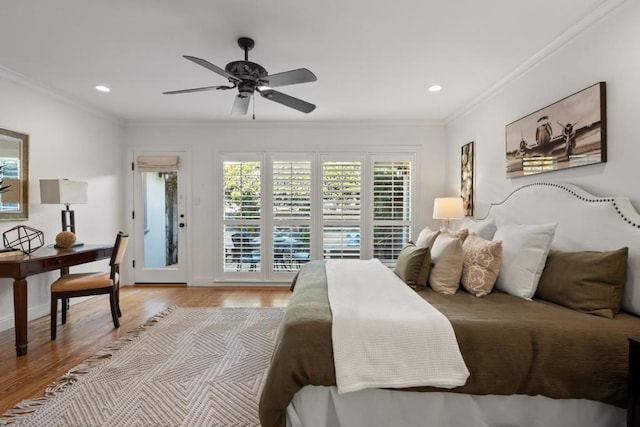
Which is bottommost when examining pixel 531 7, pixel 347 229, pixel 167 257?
pixel 167 257

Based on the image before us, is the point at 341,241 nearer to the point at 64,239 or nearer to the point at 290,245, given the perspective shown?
the point at 290,245

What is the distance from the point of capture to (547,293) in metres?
1.92

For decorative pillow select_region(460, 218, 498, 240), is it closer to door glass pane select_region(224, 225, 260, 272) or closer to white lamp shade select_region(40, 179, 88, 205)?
door glass pane select_region(224, 225, 260, 272)

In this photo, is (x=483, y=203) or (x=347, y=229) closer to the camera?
(x=483, y=203)

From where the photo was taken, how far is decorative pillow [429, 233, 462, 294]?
7.18ft

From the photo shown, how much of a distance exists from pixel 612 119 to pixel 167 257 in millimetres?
5089

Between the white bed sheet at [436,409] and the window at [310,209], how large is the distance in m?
3.08

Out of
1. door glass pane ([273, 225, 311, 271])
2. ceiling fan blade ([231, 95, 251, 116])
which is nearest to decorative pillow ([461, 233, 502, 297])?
ceiling fan blade ([231, 95, 251, 116])

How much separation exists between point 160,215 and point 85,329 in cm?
200

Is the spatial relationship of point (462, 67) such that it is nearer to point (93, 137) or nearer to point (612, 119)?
point (612, 119)

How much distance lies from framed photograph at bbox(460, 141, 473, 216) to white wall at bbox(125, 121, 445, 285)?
1.97ft

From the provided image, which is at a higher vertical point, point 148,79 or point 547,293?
point 148,79

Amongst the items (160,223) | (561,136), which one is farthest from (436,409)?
(160,223)

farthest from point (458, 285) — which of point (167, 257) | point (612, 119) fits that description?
point (167, 257)
